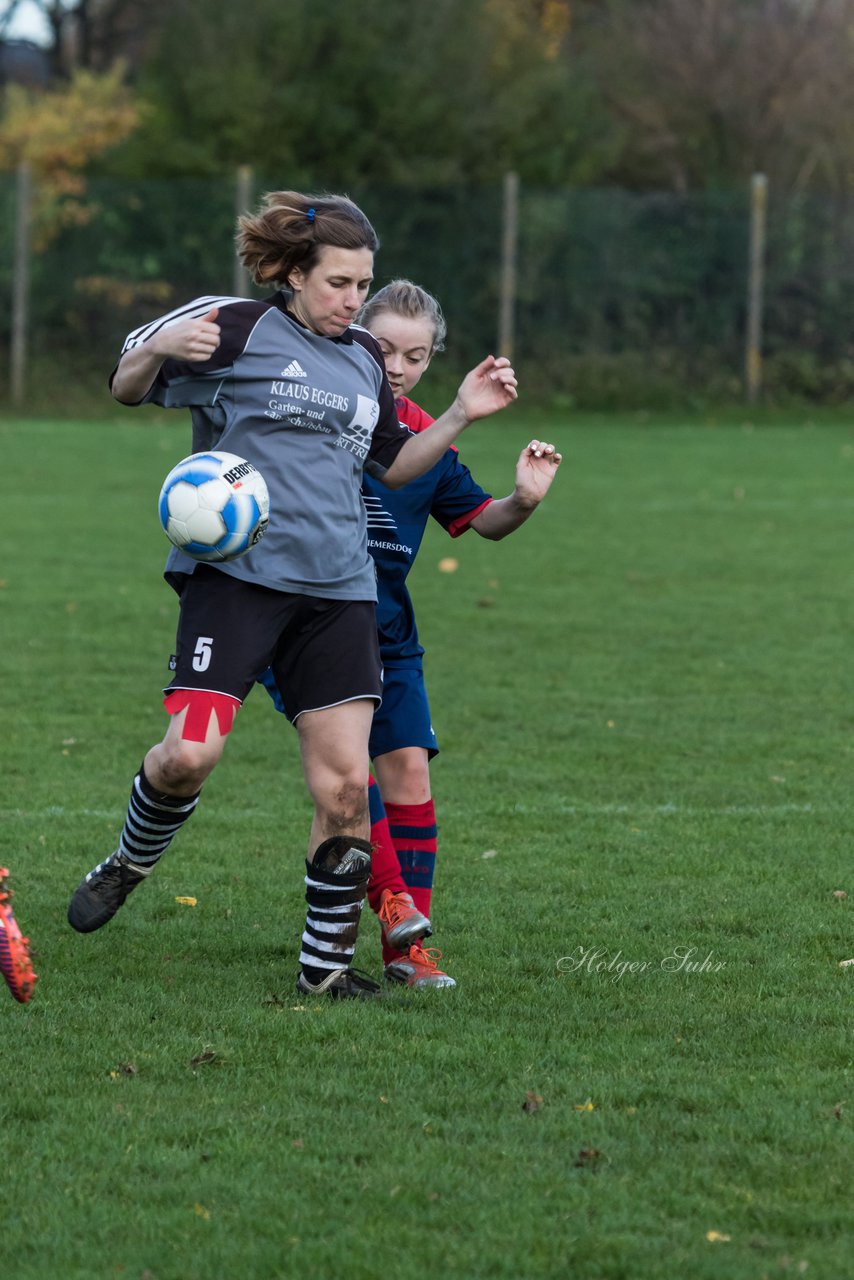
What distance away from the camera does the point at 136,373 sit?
14.0 ft

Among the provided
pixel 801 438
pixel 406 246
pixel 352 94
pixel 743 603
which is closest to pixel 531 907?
pixel 743 603

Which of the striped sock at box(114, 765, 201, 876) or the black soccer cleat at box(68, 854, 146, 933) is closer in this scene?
the striped sock at box(114, 765, 201, 876)

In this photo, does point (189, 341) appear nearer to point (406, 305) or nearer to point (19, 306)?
point (406, 305)

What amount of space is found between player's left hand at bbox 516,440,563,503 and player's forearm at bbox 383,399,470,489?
0.84ft

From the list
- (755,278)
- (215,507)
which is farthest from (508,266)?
(215,507)

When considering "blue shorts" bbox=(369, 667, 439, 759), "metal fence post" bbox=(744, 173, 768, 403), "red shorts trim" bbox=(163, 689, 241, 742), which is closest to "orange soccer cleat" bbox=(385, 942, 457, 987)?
"blue shorts" bbox=(369, 667, 439, 759)

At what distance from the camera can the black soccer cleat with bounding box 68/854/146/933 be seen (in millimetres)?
4762

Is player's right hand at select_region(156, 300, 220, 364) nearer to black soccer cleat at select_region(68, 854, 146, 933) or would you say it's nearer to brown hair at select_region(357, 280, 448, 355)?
brown hair at select_region(357, 280, 448, 355)

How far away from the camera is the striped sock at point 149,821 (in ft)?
15.0

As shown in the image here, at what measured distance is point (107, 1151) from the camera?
3469 mm

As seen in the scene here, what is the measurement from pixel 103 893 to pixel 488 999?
1.04 metres

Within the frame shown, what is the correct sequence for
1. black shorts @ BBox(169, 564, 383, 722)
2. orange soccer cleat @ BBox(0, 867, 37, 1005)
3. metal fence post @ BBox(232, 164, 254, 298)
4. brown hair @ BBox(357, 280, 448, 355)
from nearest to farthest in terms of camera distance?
1. orange soccer cleat @ BBox(0, 867, 37, 1005)
2. black shorts @ BBox(169, 564, 383, 722)
3. brown hair @ BBox(357, 280, 448, 355)
4. metal fence post @ BBox(232, 164, 254, 298)

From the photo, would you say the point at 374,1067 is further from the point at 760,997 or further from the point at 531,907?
the point at 531,907

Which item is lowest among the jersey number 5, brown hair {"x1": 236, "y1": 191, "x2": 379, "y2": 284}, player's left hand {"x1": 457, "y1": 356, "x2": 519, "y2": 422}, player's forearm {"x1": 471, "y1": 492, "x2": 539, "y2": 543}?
the jersey number 5
